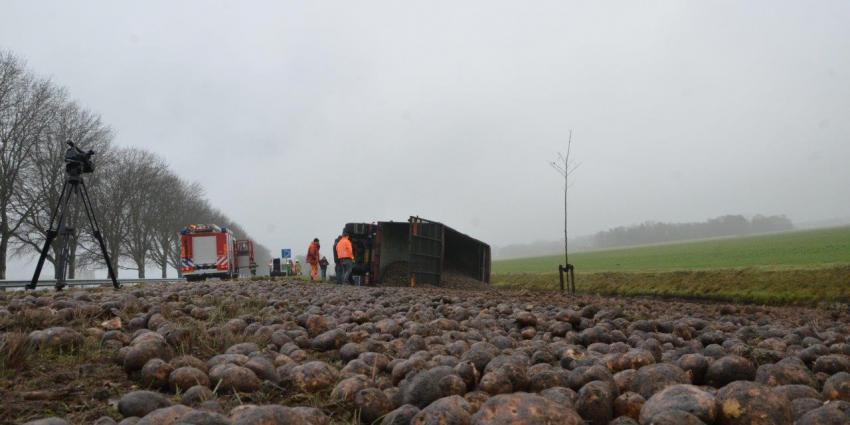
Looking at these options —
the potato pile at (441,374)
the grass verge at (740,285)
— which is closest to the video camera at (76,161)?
the potato pile at (441,374)

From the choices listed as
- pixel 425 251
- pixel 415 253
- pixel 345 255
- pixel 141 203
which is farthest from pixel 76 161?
pixel 141 203

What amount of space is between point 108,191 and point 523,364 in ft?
148

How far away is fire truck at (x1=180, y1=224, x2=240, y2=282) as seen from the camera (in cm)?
3133

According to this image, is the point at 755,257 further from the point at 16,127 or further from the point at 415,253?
the point at 16,127

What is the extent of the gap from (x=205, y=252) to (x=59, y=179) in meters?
9.02

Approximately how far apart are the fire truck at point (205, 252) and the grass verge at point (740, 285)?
1930cm

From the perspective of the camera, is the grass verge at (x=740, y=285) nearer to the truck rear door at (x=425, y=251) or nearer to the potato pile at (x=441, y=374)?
the truck rear door at (x=425, y=251)

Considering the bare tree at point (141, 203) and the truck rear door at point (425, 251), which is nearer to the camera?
the truck rear door at point (425, 251)

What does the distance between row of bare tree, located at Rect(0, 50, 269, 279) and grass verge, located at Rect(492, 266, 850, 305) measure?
17.9m

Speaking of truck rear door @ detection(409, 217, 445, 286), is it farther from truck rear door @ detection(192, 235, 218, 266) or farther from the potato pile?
truck rear door @ detection(192, 235, 218, 266)

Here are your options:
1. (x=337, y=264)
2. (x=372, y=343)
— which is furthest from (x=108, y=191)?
(x=372, y=343)

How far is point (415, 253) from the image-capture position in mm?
17953

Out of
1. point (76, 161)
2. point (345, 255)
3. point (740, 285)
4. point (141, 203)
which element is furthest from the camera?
point (141, 203)

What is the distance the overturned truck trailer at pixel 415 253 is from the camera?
59.9 feet
